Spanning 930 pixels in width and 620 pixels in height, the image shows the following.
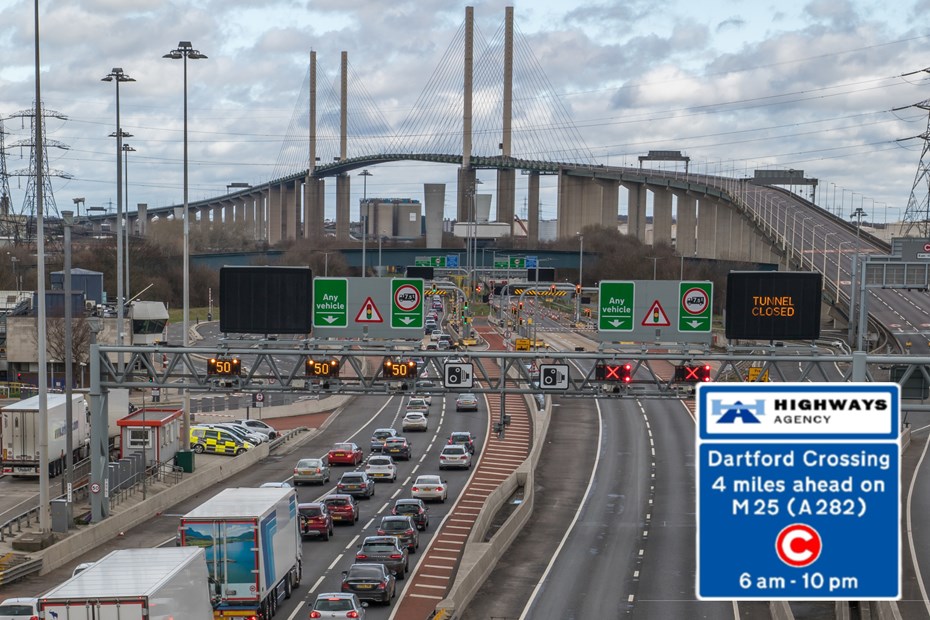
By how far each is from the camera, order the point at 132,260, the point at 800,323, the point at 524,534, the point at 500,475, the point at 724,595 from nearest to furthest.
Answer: the point at 724,595 → the point at 800,323 → the point at 524,534 → the point at 500,475 → the point at 132,260

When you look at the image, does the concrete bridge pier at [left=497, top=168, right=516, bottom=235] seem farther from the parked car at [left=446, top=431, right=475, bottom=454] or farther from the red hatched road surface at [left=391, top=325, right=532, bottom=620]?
the parked car at [left=446, top=431, right=475, bottom=454]

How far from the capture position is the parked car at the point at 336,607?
90.3 feet

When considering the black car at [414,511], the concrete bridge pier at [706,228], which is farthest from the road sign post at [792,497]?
the concrete bridge pier at [706,228]

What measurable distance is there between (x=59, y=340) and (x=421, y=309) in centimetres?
3885

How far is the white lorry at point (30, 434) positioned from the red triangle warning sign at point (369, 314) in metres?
14.1

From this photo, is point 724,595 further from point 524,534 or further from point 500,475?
point 500,475

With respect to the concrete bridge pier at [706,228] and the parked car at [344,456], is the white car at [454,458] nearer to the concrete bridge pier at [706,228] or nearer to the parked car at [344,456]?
the parked car at [344,456]

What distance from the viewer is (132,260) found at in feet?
429

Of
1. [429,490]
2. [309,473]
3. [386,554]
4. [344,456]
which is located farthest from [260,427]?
[386,554]

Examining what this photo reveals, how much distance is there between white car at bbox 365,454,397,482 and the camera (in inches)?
2016

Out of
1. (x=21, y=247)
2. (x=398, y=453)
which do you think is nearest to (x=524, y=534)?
(x=398, y=453)

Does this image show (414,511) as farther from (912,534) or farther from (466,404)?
(466,404)

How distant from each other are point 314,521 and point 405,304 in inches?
290

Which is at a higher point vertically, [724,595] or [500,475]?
[724,595]
